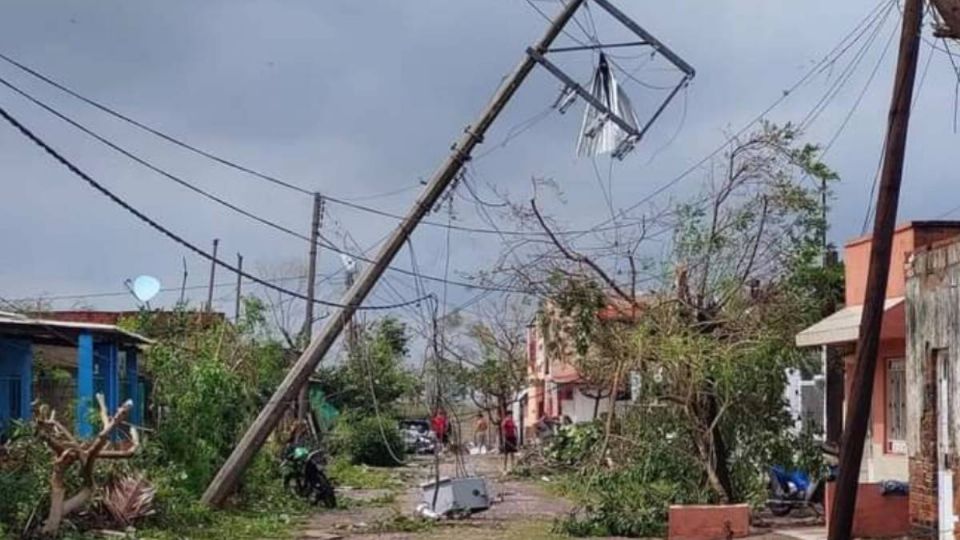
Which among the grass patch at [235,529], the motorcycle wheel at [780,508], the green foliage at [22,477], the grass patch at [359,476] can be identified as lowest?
the grass patch at [359,476]

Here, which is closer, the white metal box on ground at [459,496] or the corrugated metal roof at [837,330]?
the corrugated metal roof at [837,330]

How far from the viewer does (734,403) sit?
23.5 metres

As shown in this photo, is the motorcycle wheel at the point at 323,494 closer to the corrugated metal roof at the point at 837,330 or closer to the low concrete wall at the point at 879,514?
the corrugated metal roof at the point at 837,330

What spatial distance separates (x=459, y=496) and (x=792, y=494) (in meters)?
5.86

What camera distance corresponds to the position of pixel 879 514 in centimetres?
2061

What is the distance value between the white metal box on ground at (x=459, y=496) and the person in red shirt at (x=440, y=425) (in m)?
1.00

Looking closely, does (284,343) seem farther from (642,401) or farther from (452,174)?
(642,401)

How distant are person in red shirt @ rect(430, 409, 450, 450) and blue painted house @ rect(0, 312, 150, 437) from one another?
571cm

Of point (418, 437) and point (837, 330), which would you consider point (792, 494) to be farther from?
point (418, 437)

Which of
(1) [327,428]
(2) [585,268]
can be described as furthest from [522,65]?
(1) [327,428]

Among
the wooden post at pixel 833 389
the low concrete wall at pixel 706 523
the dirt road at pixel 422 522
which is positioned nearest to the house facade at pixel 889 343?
the low concrete wall at pixel 706 523

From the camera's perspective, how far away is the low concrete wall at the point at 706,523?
2130 cm

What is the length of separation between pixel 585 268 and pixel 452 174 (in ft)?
9.97

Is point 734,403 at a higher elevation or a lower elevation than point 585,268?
lower
